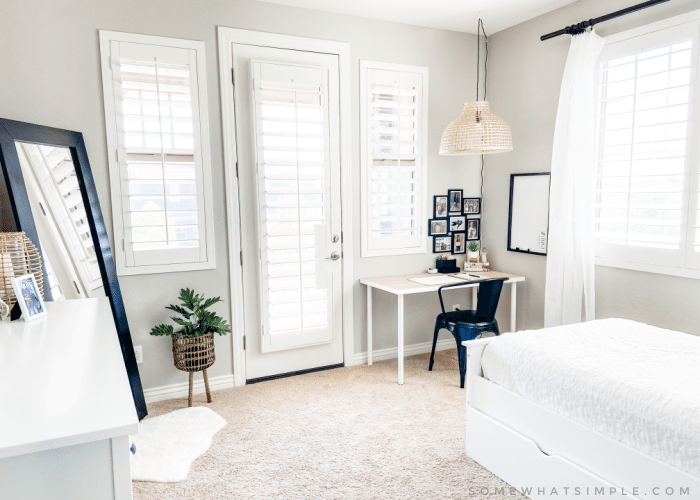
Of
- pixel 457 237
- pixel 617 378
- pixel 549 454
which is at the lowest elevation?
pixel 549 454

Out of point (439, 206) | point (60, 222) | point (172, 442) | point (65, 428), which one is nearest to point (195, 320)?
point (172, 442)

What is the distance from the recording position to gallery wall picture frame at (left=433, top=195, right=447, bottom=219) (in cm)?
395

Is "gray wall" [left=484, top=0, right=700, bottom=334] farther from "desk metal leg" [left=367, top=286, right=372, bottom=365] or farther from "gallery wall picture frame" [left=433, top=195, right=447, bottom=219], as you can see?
"desk metal leg" [left=367, top=286, right=372, bottom=365]

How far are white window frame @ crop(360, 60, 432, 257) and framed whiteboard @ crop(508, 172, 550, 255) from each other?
2.19ft

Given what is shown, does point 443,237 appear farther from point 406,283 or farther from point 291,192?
point 291,192

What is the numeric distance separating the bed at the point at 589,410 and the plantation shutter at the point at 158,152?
6.42 ft

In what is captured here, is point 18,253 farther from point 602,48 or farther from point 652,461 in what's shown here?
point 602,48

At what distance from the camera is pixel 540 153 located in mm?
3572

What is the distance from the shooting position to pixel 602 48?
3027 mm

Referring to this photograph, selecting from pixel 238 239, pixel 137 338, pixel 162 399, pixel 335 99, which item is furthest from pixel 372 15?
pixel 162 399

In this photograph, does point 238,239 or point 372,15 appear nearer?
point 238,239

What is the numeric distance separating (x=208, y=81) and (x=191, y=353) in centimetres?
171

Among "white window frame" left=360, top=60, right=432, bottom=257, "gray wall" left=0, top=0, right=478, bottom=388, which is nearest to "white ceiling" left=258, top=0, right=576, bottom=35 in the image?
"gray wall" left=0, top=0, right=478, bottom=388

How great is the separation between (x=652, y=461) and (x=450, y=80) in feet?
10.2
